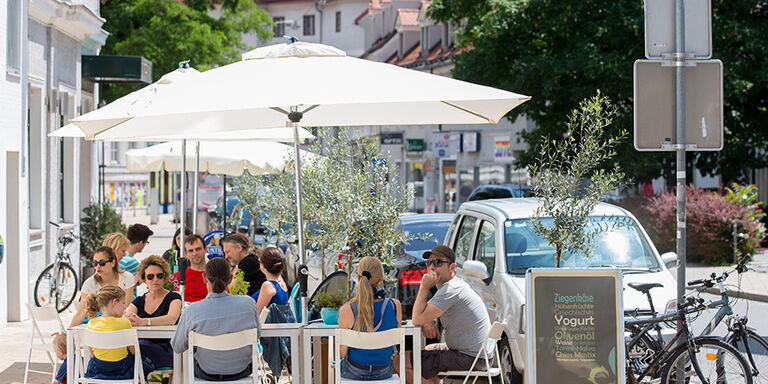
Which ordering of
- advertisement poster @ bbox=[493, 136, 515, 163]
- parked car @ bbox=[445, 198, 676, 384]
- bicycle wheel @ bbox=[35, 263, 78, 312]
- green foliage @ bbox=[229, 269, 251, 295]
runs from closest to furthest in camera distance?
1. green foliage @ bbox=[229, 269, 251, 295]
2. parked car @ bbox=[445, 198, 676, 384]
3. bicycle wheel @ bbox=[35, 263, 78, 312]
4. advertisement poster @ bbox=[493, 136, 515, 163]

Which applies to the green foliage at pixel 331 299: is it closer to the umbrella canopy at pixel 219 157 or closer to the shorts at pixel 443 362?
the shorts at pixel 443 362

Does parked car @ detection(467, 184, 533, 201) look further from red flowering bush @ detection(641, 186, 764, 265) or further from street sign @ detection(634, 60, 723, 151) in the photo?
street sign @ detection(634, 60, 723, 151)

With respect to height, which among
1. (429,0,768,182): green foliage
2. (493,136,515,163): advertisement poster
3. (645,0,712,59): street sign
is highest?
(429,0,768,182): green foliage

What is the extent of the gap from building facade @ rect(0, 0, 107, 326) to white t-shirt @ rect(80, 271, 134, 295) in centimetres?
395

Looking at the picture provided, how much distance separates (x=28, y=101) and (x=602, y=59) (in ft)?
50.4

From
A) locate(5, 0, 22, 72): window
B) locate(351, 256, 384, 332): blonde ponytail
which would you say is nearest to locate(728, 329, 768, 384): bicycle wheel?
locate(351, 256, 384, 332): blonde ponytail

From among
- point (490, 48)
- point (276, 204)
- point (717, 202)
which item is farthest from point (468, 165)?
point (276, 204)

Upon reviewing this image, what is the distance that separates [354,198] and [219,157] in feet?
17.1

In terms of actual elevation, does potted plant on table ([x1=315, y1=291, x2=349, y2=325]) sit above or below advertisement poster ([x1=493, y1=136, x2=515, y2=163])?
below

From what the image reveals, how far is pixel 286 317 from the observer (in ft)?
25.4

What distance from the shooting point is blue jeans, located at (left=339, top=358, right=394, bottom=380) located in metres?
6.65

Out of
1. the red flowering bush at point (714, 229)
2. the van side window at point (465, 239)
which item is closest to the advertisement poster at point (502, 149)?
the red flowering bush at point (714, 229)

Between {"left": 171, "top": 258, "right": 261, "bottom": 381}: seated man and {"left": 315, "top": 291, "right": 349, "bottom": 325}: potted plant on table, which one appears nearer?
{"left": 171, "top": 258, "right": 261, "bottom": 381}: seated man

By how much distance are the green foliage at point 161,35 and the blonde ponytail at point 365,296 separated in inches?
910
